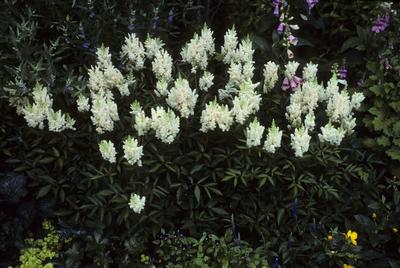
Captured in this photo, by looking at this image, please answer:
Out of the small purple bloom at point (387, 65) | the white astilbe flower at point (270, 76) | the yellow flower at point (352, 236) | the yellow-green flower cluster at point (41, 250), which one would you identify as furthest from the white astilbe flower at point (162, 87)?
the small purple bloom at point (387, 65)

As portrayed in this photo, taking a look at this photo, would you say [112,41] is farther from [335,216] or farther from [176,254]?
[335,216]

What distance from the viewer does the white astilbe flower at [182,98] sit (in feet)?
11.9

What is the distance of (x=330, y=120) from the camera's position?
3.77 meters

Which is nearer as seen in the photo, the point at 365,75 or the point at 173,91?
the point at 173,91

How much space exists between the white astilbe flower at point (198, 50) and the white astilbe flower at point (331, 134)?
0.97m

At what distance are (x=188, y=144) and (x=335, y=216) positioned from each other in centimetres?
117

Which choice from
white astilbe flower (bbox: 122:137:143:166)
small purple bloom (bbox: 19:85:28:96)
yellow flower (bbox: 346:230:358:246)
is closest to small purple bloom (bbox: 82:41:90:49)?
small purple bloom (bbox: 19:85:28:96)

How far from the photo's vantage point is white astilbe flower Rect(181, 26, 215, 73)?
13.0 ft

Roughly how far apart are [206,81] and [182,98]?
32 cm

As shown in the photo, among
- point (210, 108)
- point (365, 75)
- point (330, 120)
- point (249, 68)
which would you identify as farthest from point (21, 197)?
point (365, 75)

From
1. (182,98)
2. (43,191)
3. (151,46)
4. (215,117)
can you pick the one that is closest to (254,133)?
(215,117)

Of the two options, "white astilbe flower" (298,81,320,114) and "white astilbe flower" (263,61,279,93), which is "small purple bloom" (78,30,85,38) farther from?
"white astilbe flower" (298,81,320,114)

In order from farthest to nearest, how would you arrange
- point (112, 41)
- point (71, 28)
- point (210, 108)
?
point (112, 41) → point (71, 28) → point (210, 108)

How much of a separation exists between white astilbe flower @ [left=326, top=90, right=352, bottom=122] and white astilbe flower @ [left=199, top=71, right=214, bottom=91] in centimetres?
81
